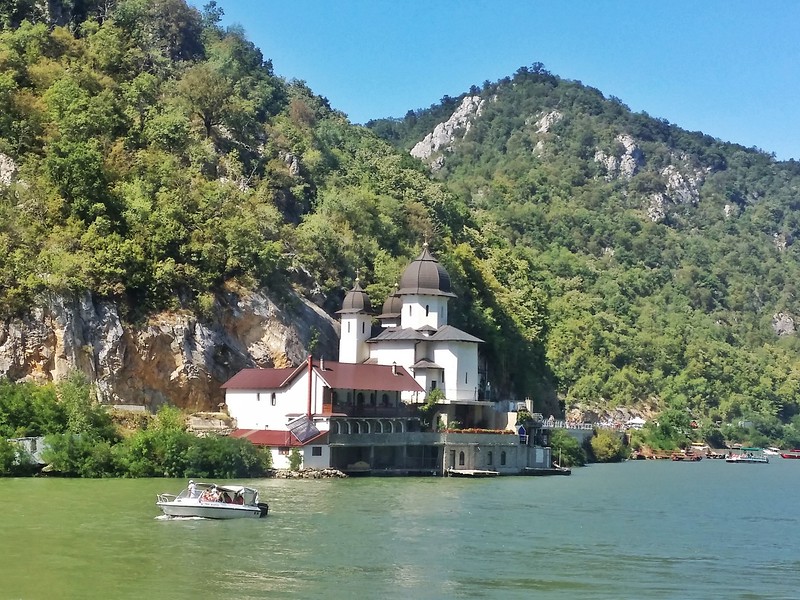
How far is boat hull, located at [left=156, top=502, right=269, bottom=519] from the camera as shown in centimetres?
4841

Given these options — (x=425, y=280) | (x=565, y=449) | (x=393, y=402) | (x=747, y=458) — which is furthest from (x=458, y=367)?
(x=747, y=458)

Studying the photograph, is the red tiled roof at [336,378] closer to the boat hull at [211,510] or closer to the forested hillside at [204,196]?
the forested hillside at [204,196]

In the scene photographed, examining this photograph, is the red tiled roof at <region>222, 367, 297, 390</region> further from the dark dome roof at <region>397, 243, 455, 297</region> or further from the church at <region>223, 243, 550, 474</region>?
the dark dome roof at <region>397, 243, 455, 297</region>

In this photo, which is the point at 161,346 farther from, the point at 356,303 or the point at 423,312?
the point at 423,312

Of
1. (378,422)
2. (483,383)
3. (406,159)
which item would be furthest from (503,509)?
(406,159)

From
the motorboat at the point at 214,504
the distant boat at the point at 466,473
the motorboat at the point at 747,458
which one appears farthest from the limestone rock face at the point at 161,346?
the motorboat at the point at 747,458

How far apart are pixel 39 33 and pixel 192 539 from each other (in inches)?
→ 2397

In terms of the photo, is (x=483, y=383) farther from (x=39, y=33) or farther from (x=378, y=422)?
(x=39, y=33)

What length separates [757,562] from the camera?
43.9 meters

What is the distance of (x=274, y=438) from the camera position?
7319cm

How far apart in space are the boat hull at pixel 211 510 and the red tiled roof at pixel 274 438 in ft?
72.9

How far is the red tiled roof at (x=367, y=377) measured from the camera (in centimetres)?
7638

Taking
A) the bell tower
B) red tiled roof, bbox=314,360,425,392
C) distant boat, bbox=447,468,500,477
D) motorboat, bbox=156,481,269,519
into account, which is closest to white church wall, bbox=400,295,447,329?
the bell tower

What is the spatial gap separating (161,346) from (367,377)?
13.2 m
